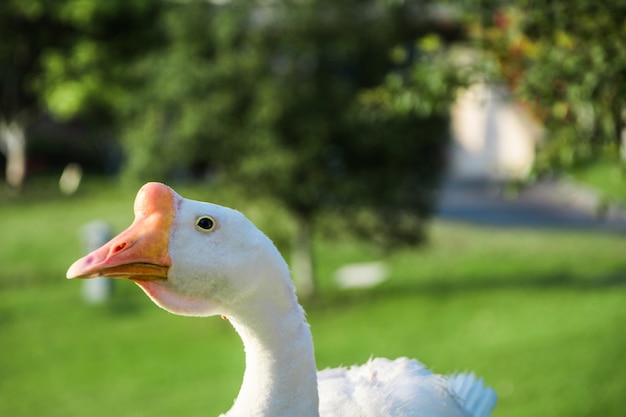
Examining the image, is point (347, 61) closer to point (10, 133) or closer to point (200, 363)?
point (200, 363)

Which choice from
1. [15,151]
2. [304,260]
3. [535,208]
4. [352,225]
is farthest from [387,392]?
[15,151]

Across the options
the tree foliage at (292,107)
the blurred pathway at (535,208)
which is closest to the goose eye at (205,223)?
the tree foliage at (292,107)

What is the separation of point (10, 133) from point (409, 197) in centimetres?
1760

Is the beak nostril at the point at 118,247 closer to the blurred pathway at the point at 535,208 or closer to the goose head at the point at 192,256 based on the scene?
the goose head at the point at 192,256

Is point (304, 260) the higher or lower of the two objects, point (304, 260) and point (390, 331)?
the higher

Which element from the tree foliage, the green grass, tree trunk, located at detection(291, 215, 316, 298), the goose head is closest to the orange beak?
the goose head

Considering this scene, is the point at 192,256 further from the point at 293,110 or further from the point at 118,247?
the point at 293,110

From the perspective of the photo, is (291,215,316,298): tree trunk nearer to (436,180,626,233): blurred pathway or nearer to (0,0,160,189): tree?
(436,180,626,233): blurred pathway

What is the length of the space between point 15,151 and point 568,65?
23.5 m

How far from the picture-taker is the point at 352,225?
1277 cm

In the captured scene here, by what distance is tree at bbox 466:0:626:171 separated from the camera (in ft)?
15.7

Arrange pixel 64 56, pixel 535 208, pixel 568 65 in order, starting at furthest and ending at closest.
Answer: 1. pixel 64 56
2. pixel 535 208
3. pixel 568 65

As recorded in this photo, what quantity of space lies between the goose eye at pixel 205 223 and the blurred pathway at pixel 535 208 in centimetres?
1497

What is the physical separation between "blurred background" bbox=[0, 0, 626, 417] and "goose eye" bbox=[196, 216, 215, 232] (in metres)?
2.69
